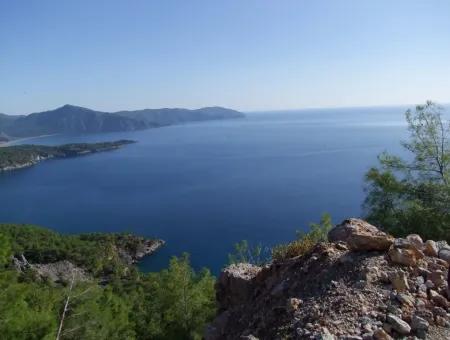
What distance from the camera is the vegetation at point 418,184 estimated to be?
503 inches

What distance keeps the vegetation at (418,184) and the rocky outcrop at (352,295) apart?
444cm

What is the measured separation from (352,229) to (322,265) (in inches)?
57.0

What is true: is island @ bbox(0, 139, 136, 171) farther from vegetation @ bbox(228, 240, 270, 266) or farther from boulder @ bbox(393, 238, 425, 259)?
boulder @ bbox(393, 238, 425, 259)

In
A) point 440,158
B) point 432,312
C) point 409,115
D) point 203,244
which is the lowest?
point 203,244

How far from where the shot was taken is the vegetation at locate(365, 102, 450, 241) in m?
12.8

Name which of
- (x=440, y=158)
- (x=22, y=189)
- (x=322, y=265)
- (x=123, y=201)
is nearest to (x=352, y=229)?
(x=322, y=265)

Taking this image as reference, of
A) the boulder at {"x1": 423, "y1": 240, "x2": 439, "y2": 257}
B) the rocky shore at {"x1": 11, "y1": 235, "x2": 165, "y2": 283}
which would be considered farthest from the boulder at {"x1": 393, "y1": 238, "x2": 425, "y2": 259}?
→ the rocky shore at {"x1": 11, "y1": 235, "x2": 165, "y2": 283}

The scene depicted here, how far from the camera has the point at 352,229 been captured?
8.98m

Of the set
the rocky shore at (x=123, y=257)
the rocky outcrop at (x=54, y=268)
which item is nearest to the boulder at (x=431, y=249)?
the rocky outcrop at (x=54, y=268)

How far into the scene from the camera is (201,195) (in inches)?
3519

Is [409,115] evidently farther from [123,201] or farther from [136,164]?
[136,164]

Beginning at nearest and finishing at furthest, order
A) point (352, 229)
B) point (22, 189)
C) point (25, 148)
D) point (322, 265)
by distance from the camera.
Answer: point (322, 265) < point (352, 229) < point (22, 189) < point (25, 148)

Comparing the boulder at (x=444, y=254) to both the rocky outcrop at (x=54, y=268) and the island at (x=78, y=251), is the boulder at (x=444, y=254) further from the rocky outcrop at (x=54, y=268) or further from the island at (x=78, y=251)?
the rocky outcrop at (x=54, y=268)

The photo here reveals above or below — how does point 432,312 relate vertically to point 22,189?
above
